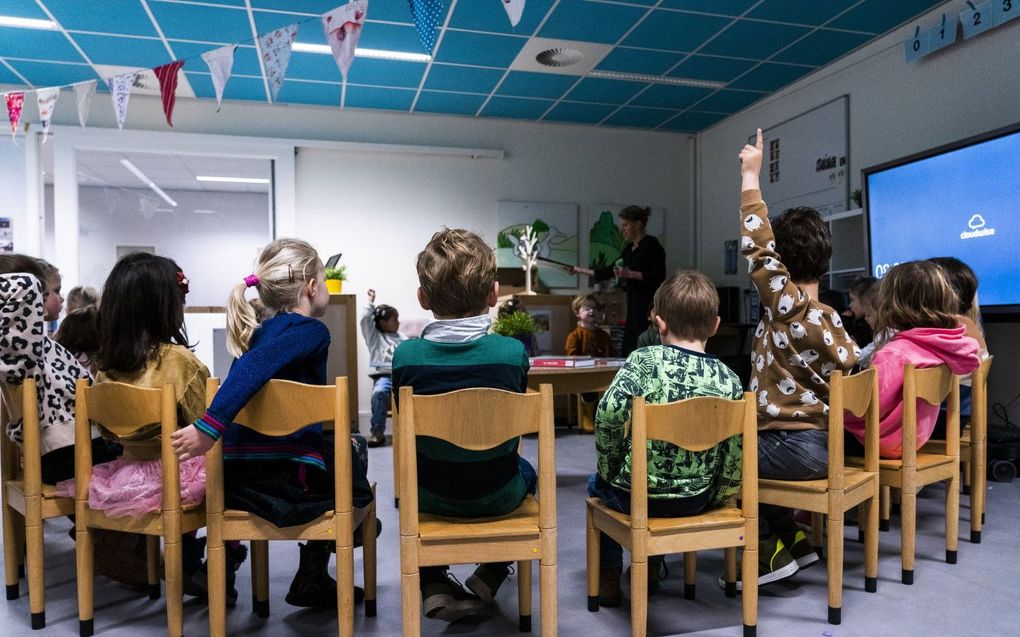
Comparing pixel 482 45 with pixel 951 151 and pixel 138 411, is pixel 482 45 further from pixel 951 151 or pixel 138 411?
pixel 138 411

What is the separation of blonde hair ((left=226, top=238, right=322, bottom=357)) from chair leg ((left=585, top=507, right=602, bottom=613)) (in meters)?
0.98

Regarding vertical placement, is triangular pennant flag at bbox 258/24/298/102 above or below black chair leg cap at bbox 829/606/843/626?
above

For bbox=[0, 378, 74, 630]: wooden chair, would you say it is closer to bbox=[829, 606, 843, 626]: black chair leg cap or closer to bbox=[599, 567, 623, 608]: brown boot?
bbox=[599, 567, 623, 608]: brown boot

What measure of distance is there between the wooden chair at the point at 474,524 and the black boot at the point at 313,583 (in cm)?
55

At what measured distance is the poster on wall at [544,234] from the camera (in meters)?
6.26

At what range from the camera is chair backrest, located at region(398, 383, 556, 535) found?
141 cm

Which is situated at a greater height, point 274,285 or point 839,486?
point 274,285

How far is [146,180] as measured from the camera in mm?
7297

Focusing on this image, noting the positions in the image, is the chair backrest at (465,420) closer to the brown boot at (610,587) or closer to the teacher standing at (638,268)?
the brown boot at (610,587)

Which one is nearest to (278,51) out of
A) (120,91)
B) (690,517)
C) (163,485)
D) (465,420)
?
(120,91)

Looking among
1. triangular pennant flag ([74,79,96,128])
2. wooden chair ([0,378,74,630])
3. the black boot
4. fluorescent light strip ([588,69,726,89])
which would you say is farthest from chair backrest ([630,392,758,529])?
triangular pennant flag ([74,79,96,128])

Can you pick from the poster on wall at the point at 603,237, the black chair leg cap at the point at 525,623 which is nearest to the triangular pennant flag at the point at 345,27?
the black chair leg cap at the point at 525,623

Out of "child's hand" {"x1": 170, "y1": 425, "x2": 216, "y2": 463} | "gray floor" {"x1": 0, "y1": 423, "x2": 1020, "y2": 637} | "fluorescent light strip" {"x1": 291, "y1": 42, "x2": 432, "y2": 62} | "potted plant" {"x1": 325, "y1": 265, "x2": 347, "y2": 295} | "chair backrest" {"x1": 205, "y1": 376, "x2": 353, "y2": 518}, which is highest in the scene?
"fluorescent light strip" {"x1": 291, "y1": 42, "x2": 432, "y2": 62}

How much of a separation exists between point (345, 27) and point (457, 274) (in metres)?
2.33
